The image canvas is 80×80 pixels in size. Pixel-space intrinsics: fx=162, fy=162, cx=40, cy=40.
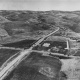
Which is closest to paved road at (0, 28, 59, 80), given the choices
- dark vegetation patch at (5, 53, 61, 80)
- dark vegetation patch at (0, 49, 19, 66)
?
dark vegetation patch at (5, 53, 61, 80)

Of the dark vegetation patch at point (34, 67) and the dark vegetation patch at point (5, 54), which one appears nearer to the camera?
the dark vegetation patch at point (34, 67)

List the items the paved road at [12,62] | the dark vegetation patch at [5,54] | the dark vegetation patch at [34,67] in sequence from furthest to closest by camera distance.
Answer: the dark vegetation patch at [5,54]
the paved road at [12,62]
the dark vegetation patch at [34,67]

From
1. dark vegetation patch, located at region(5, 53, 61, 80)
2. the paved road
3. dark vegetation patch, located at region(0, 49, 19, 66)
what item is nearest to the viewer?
dark vegetation patch, located at region(5, 53, 61, 80)

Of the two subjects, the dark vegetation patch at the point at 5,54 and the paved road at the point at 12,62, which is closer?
the paved road at the point at 12,62

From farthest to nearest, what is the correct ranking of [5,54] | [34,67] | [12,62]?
[5,54], [12,62], [34,67]

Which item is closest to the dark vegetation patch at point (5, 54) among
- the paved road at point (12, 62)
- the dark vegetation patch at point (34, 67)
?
the paved road at point (12, 62)

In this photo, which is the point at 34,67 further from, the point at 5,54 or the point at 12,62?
the point at 5,54

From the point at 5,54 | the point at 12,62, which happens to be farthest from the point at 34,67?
the point at 5,54

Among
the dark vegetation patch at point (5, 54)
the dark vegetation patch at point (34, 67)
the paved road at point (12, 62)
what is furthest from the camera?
the dark vegetation patch at point (5, 54)

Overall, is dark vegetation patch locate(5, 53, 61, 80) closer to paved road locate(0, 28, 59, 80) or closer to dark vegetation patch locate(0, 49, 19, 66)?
paved road locate(0, 28, 59, 80)

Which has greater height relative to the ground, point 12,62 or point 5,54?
point 5,54

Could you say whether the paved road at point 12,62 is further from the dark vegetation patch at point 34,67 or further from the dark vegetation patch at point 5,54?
the dark vegetation patch at point 5,54
